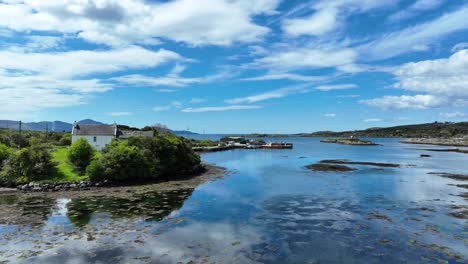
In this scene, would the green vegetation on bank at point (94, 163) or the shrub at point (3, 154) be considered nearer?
the green vegetation on bank at point (94, 163)

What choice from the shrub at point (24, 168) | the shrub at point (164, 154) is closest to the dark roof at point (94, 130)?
the shrub at point (164, 154)

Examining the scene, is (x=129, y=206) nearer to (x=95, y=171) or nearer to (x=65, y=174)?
(x=95, y=171)

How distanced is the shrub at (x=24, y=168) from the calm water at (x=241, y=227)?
5.47 meters

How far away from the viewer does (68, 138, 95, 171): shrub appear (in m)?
38.2

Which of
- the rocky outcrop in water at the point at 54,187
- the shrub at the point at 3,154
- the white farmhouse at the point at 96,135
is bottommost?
the rocky outcrop in water at the point at 54,187

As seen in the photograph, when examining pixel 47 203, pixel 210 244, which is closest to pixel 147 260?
pixel 210 244

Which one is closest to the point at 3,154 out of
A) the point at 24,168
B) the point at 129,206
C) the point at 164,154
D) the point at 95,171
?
the point at 24,168

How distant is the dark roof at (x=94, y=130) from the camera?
2265 inches

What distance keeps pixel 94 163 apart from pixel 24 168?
727cm

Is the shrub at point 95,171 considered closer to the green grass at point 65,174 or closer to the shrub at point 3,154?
the green grass at point 65,174

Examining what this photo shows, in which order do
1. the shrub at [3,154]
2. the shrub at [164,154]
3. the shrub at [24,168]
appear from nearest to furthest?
the shrub at [24,168] → the shrub at [3,154] → the shrub at [164,154]

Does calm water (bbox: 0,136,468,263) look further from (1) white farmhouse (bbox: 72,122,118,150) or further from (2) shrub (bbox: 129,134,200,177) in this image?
(1) white farmhouse (bbox: 72,122,118,150)

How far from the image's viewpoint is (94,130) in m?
58.2

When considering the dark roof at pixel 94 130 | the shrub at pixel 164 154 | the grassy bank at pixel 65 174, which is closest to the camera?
the grassy bank at pixel 65 174
